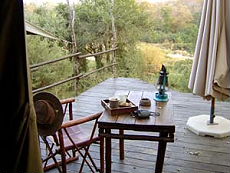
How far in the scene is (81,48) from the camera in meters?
8.26

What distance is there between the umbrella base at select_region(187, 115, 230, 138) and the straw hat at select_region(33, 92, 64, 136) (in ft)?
6.54

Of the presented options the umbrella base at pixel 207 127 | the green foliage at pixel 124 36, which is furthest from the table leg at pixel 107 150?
the green foliage at pixel 124 36

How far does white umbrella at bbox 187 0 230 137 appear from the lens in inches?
114

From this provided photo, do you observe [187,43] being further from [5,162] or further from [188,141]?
[5,162]

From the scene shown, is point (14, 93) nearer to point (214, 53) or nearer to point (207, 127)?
point (214, 53)

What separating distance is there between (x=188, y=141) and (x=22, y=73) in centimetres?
271

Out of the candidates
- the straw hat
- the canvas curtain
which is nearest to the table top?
the straw hat

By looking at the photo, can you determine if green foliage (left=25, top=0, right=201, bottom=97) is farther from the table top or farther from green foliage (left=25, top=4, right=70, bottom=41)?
the table top

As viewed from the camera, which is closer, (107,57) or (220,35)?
(220,35)

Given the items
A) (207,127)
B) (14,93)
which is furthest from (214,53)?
(14,93)

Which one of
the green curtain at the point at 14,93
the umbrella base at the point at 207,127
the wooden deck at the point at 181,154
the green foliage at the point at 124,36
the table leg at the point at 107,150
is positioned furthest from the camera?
the green foliage at the point at 124,36

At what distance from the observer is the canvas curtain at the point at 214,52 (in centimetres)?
289

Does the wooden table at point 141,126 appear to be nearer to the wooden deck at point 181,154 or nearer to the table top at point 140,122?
the table top at point 140,122

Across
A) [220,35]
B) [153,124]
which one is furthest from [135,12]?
[153,124]
